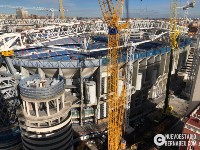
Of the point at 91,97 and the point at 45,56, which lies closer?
the point at 91,97

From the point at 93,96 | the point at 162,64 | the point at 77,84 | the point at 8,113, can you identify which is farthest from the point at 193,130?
the point at 162,64

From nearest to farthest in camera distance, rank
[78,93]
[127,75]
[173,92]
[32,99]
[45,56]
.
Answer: [32,99] → [127,75] → [78,93] → [45,56] → [173,92]

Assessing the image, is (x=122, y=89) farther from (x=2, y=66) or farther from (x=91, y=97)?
(x=2, y=66)

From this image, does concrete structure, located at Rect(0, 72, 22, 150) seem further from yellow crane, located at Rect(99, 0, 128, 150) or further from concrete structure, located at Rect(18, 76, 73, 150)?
yellow crane, located at Rect(99, 0, 128, 150)

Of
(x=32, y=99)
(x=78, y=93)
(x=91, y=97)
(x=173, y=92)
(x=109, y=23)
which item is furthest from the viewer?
(x=173, y=92)

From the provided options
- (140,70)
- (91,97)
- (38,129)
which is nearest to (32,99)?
(38,129)

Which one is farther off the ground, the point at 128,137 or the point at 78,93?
the point at 78,93

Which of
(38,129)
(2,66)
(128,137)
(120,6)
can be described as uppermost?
(120,6)
